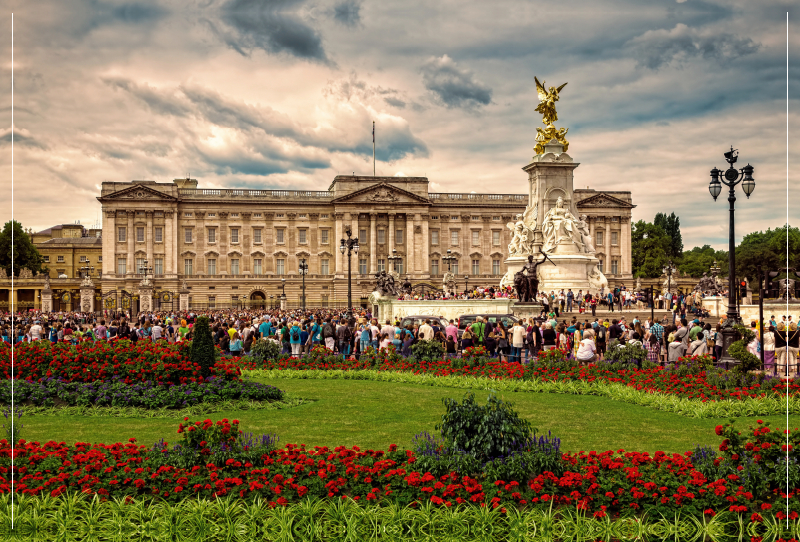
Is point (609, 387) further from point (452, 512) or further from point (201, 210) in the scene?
point (201, 210)

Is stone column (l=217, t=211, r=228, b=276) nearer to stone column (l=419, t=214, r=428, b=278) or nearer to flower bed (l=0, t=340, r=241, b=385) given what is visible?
stone column (l=419, t=214, r=428, b=278)

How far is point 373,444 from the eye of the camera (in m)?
9.58

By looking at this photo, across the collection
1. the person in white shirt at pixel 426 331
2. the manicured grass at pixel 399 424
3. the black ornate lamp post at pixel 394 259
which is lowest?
the manicured grass at pixel 399 424

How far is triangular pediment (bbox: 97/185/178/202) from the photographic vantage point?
79562mm

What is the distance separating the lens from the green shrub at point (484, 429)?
7184mm

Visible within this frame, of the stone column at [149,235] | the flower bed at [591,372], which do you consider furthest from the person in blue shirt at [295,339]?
the stone column at [149,235]

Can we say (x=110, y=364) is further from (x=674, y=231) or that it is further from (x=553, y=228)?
(x=674, y=231)

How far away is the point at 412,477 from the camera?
6.80m

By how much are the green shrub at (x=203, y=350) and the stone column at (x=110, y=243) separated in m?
71.3

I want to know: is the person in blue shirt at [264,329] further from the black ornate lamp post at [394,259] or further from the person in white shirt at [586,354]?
the black ornate lamp post at [394,259]

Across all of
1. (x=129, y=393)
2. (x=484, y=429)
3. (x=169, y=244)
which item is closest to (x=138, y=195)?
(x=169, y=244)

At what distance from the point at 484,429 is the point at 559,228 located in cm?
3152

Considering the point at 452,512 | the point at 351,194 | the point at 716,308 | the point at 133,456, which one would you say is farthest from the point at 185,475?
the point at 351,194

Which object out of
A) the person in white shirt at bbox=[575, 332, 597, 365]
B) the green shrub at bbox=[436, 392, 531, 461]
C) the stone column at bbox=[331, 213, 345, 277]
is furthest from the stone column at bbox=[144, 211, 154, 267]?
the green shrub at bbox=[436, 392, 531, 461]
